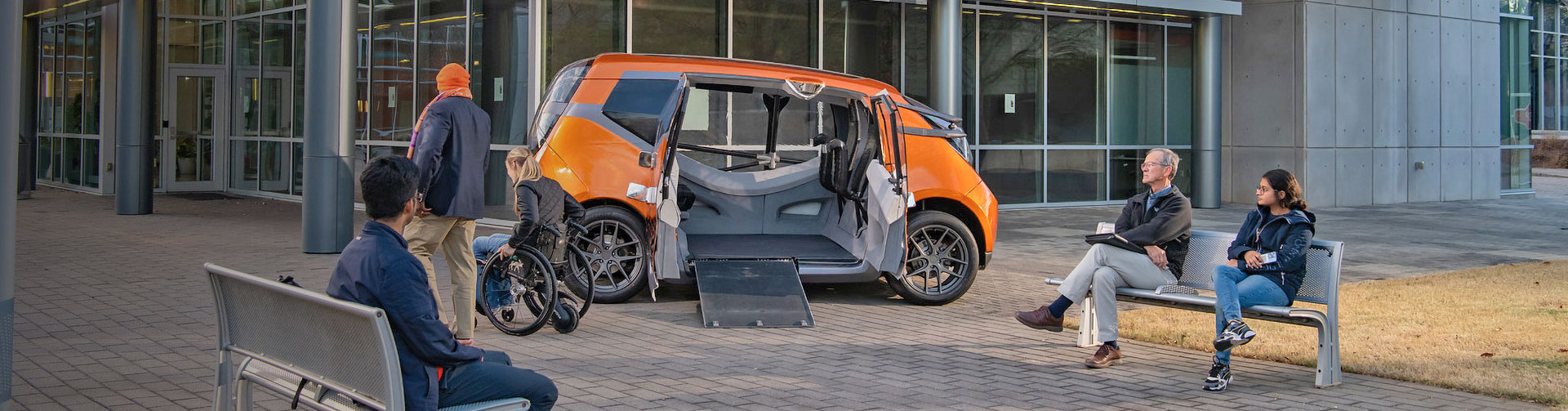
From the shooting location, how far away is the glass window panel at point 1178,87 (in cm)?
2133

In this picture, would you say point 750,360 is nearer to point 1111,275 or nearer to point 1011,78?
point 1111,275

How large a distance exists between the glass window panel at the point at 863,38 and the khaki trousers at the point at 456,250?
10.9 m

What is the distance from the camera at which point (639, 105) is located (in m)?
9.01

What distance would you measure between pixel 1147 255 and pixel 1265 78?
15711 millimetres

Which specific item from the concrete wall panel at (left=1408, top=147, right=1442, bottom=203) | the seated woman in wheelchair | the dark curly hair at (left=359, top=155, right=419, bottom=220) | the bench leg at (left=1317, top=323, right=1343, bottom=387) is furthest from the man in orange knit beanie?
the concrete wall panel at (left=1408, top=147, right=1442, bottom=203)

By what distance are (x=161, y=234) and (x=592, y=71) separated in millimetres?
6964

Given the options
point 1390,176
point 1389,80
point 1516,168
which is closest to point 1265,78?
point 1389,80

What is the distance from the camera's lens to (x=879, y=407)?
18.7ft

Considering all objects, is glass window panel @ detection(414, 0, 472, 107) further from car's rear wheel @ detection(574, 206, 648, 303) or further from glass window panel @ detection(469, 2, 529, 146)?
car's rear wheel @ detection(574, 206, 648, 303)

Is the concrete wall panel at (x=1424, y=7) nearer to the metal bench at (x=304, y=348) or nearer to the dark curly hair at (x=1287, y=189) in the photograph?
the dark curly hair at (x=1287, y=189)

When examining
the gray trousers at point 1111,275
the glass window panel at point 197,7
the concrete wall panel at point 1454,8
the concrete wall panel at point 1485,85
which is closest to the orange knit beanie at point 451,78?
the gray trousers at point 1111,275

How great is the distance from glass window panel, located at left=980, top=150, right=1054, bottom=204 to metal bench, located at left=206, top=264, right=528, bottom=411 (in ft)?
51.4

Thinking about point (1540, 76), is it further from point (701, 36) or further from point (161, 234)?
point (161, 234)

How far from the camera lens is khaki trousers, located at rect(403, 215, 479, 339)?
6859 millimetres
